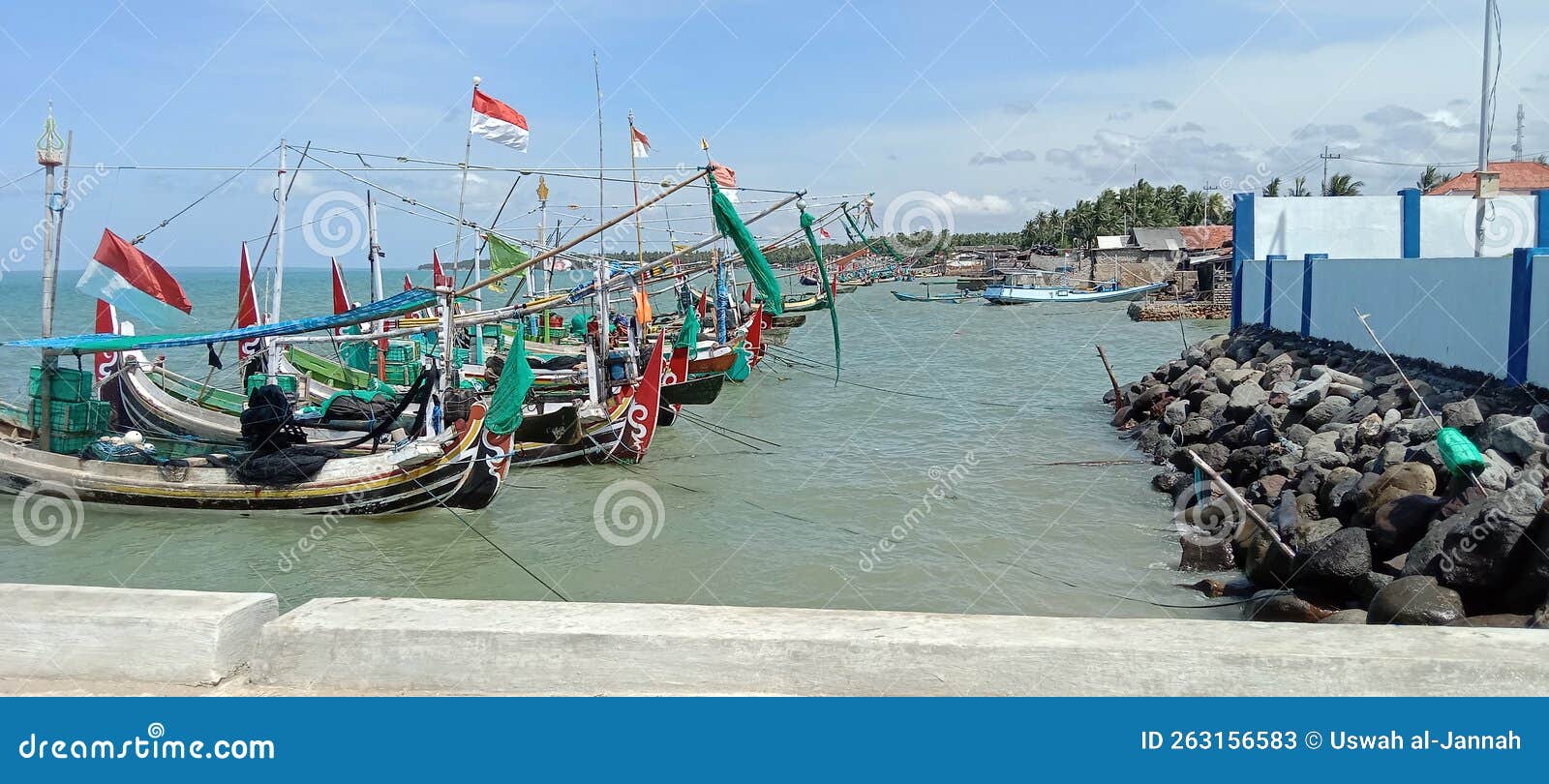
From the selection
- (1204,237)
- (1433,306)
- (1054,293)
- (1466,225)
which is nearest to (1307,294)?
(1433,306)

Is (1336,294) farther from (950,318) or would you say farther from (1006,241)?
(1006,241)

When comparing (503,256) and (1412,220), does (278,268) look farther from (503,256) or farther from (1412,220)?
(1412,220)

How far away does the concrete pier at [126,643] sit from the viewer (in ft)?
11.1

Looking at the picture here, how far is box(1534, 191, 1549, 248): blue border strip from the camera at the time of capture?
79.4 ft

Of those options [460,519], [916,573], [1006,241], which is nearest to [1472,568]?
[916,573]

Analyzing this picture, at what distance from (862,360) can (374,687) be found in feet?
104

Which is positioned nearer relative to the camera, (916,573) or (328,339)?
(916,573)

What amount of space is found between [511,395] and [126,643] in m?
8.54

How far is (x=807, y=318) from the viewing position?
57.8 meters

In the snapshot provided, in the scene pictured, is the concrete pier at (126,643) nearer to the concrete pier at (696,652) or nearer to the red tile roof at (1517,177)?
the concrete pier at (696,652)

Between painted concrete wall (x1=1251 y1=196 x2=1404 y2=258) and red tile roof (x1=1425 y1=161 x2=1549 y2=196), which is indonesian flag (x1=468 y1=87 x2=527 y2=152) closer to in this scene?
painted concrete wall (x1=1251 y1=196 x2=1404 y2=258)

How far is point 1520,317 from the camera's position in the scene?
10953 mm

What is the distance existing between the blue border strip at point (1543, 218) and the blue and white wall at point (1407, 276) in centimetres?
2

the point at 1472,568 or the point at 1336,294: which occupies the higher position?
the point at 1336,294
